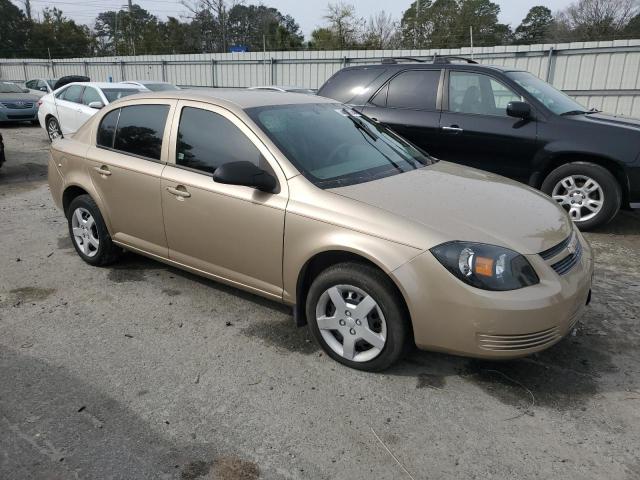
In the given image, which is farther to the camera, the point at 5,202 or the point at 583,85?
the point at 583,85

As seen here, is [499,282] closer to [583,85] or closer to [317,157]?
[317,157]

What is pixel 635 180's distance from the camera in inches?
220

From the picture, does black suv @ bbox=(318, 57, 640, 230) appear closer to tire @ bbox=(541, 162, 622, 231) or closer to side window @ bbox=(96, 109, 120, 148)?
tire @ bbox=(541, 162, 622, 231)

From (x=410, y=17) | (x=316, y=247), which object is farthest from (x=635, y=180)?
(x=410, y=17)

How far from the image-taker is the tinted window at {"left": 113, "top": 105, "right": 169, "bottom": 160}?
4125mm

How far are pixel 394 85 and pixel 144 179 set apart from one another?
12.9ft

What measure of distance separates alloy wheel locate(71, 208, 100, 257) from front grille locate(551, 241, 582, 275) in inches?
149

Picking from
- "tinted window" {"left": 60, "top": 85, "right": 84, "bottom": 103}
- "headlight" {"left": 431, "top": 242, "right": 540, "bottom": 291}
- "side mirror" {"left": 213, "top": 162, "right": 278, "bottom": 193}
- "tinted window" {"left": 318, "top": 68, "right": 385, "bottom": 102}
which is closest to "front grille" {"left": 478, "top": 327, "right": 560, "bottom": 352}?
"headlight" {"left": 431, "top": 242, "right": 540, "bottom": 291}

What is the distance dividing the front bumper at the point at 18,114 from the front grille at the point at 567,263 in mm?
17744

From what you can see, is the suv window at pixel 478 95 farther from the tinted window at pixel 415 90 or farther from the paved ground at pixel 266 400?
the paved ground at pixel 266 400

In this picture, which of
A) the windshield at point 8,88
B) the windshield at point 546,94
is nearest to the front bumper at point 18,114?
the windshield at point 8,88

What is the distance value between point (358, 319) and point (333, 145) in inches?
52.3

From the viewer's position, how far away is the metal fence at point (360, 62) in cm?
1395

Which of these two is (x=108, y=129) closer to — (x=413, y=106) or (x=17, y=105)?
(x=413, y=106)
